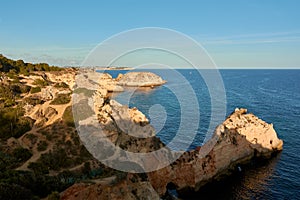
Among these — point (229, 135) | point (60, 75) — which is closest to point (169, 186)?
point (229, 135)

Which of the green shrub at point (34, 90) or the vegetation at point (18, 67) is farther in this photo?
the vegetation at point (18, 67)

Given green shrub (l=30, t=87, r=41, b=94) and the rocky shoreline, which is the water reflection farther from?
green shrub (l=30, t=87, r=41, b=94)

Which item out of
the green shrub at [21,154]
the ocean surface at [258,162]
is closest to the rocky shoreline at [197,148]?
the ocean surface at [258,162]

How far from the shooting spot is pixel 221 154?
4509 centimetres

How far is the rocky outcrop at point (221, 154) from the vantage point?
39356 millimetres

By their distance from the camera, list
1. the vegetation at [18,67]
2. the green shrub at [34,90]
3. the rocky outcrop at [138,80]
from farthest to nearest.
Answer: the rocky outcrop at [138,80], the vegetation at [18,67], the green shrub at [34,90]

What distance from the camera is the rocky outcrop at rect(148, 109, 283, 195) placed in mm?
39356

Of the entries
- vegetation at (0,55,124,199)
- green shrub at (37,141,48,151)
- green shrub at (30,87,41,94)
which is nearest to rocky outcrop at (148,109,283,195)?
vegetation at (0,55,124,199)

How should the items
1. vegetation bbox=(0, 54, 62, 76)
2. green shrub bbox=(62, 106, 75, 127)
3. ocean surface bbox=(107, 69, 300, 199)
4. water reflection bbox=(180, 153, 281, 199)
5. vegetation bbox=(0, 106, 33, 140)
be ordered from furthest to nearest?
vegetation bbox=(0, 54, 62, 76) < ocean surface bbox=(107, 69, 300, 199) < green shrub bbox=(62, 106, 75, 127) < water reflection bbox=(180, 153, 281, 199) < vegetation bbox=(0, 106, 33, 140)

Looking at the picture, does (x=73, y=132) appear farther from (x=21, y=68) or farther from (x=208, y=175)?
(x=21, y=68)

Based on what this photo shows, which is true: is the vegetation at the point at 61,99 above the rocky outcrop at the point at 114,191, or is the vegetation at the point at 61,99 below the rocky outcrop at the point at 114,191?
above

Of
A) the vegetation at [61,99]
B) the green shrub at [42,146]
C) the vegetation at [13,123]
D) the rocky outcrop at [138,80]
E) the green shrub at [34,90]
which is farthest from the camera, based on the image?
the rocky outcrop at [138,80]

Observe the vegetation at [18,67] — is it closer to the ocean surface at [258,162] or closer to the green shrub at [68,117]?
the green shrub at [68,117]

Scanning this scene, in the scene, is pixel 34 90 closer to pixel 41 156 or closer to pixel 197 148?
pixel 41 156
